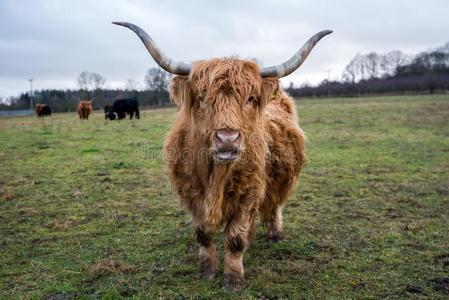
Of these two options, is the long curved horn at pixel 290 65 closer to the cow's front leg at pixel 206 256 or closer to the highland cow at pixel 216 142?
the highland cow at pixel 216 142

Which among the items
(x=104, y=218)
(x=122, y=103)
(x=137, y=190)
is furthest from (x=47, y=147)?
(x=122, y=103)

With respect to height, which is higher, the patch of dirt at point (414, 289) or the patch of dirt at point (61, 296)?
the patch of dirt at point (61, 296)

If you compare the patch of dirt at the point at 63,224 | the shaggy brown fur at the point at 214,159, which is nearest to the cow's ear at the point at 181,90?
the shaggy brown fur at the point at 214,159

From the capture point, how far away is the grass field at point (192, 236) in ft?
12.6

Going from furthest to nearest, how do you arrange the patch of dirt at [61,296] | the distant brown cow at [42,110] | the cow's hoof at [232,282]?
the distant brown cow at [42,110]
the cow's hoof at [232,282]
the patch of dirt at [61,296]

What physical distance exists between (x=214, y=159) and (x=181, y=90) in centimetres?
82

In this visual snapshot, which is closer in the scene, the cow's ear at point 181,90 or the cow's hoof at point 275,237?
the cow's ear at point 181,90

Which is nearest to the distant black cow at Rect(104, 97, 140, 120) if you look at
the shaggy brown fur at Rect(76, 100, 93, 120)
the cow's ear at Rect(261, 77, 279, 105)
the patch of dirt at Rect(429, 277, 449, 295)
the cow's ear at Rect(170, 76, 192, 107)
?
the shaggy brown fur at Rect(76, 100, 93, 120)

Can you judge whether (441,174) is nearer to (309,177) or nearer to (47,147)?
(309,177)

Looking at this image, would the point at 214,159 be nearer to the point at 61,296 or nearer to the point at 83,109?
the point at 61,296

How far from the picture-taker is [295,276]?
407 centimetres

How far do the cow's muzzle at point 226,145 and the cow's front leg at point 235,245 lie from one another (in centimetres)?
86

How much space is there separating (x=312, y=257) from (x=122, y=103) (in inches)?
1060

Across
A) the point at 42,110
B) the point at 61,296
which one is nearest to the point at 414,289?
the point at 61,296
